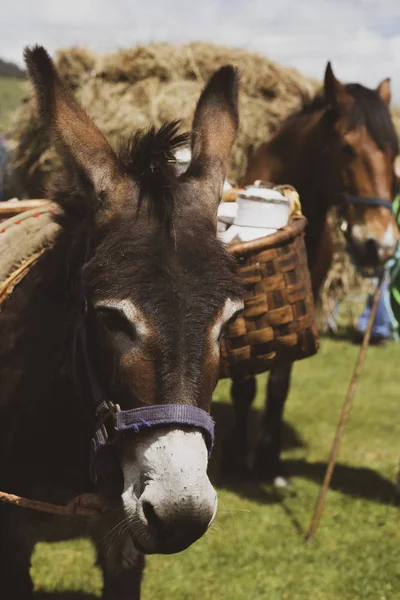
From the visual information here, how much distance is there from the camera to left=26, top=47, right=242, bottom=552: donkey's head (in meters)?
1.77

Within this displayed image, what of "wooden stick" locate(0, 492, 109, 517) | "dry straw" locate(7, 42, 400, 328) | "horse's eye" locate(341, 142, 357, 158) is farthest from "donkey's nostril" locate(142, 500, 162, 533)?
"dry straw" locate(7, 42, 400, 328)

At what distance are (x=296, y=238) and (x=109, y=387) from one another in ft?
4.23

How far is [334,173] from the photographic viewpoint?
176 inches

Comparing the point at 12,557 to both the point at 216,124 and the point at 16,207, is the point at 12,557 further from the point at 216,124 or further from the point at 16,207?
the point at 216,124

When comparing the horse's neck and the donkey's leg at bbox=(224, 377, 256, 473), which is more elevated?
the horse's neck

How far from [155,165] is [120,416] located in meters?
0.80

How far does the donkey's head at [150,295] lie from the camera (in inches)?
69.6

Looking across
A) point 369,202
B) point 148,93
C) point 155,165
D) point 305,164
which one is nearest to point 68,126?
point 155,165

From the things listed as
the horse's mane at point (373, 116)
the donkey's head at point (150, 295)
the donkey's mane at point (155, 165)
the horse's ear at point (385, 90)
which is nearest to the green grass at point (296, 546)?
Result: the donkey's head at point (150, 295)

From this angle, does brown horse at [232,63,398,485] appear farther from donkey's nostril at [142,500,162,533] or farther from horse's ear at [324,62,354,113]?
donkey's nostril at [142,500,162,533]

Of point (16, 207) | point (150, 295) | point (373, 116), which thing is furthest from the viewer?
point (373, 116)

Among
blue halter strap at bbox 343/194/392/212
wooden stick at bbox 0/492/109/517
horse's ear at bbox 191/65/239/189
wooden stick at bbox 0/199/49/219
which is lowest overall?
wooden stick at bbox 0/492/109/517

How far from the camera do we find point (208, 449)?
1.94 metres

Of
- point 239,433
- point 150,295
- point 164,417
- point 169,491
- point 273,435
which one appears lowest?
point 239,433
